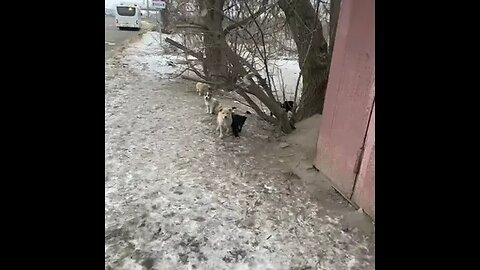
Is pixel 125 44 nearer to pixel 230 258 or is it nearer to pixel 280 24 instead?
pixel 280 24

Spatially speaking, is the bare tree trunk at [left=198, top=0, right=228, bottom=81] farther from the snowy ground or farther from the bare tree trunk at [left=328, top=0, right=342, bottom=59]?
the bare tree trunk at [left=328, top=0, right=342, bottom=59]

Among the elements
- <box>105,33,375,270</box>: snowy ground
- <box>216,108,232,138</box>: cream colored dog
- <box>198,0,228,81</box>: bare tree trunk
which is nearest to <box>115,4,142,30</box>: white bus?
<box>198,0,228,81</box>: bare tree trunk

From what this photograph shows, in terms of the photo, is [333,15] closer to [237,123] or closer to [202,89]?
[237,123]

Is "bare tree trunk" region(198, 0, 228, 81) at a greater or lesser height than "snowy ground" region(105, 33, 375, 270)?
greater

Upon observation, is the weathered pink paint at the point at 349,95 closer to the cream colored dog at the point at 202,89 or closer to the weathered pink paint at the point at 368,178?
the weathered pink paint at the point at 368,178

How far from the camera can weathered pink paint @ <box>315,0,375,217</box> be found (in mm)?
3197

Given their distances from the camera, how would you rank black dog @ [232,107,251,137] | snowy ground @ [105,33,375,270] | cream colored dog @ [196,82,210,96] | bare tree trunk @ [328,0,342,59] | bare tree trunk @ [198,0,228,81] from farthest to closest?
cream colored dog @ [196,82,210,96] < bare tree trunk @ [328,0,342,59] < black dog @ [232,107,251,137] < bare tree trunk @ [198,0,228,81] < snowy ground @ [105,33,375,270]

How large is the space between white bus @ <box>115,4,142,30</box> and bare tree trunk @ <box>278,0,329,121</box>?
2062cm

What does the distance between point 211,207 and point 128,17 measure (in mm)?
23277

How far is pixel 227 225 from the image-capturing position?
10.0ft

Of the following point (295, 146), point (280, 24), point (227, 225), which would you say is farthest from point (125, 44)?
point (227, 225)

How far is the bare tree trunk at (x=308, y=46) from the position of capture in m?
5.37

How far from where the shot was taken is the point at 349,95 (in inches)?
138
